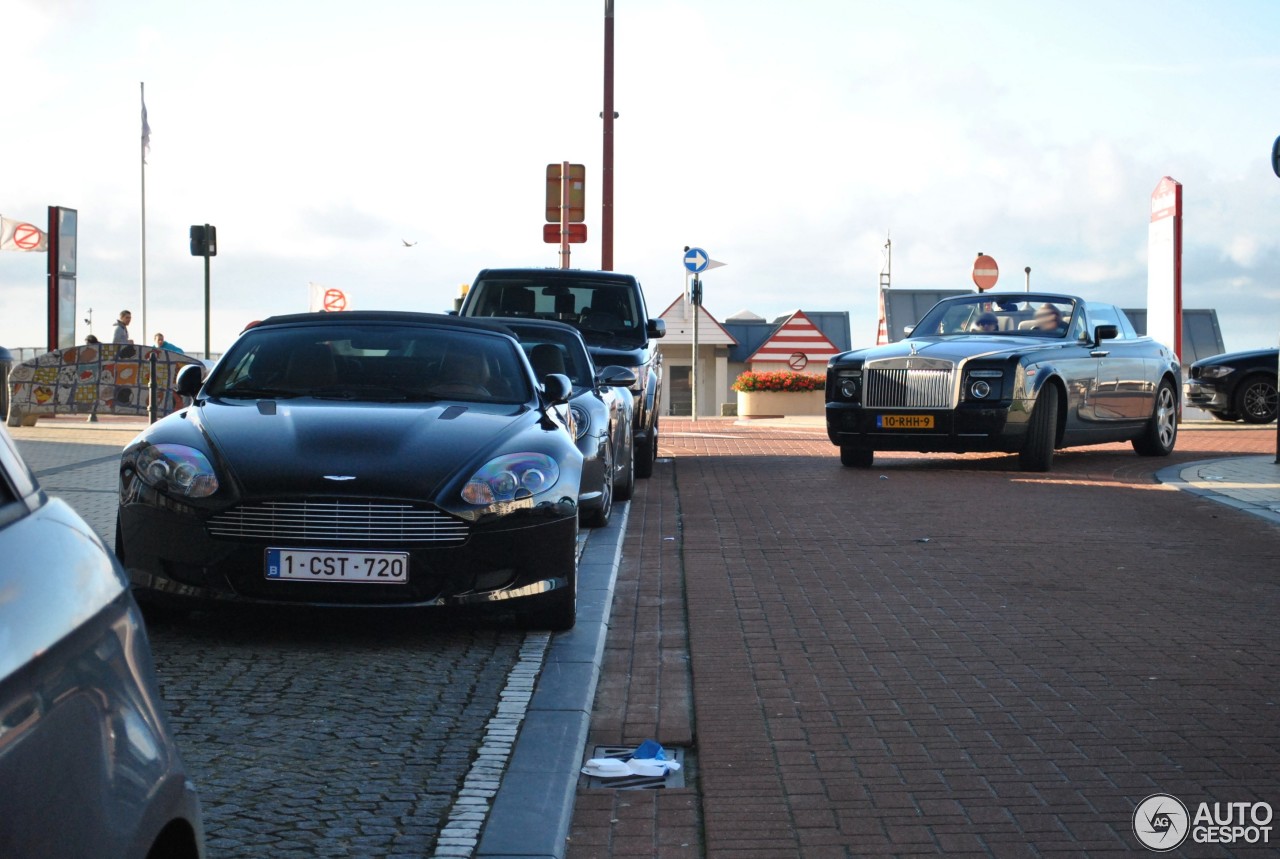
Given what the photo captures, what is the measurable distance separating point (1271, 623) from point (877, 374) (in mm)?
7771

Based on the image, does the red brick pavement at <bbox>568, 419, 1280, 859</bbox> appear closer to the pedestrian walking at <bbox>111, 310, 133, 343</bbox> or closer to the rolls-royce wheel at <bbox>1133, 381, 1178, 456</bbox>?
the rolls-royce wheel at <bbox>1133, 381, 1178, 456</bbox>

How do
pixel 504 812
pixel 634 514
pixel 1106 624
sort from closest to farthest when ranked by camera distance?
1. pixel 504 812
2. pixel 1106 624
3. pixel 634 514

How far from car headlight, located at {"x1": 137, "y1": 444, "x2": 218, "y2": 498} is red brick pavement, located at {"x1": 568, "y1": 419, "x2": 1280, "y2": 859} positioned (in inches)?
70.7

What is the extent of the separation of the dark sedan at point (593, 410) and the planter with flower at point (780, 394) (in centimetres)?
1942

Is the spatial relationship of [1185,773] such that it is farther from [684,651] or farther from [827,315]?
[827,315]

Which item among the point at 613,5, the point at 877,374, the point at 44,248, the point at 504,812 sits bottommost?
the point at 504,812

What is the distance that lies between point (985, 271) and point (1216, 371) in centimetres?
477

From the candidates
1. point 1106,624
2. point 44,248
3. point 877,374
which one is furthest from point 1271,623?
point 44,248

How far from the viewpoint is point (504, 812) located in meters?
4.08

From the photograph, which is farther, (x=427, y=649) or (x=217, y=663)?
(x=427, y=649)

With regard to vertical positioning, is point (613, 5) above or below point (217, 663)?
above

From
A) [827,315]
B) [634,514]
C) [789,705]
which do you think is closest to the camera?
[789,705]

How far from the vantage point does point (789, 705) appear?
543 centimetres

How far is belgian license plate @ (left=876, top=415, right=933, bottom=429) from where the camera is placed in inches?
561
